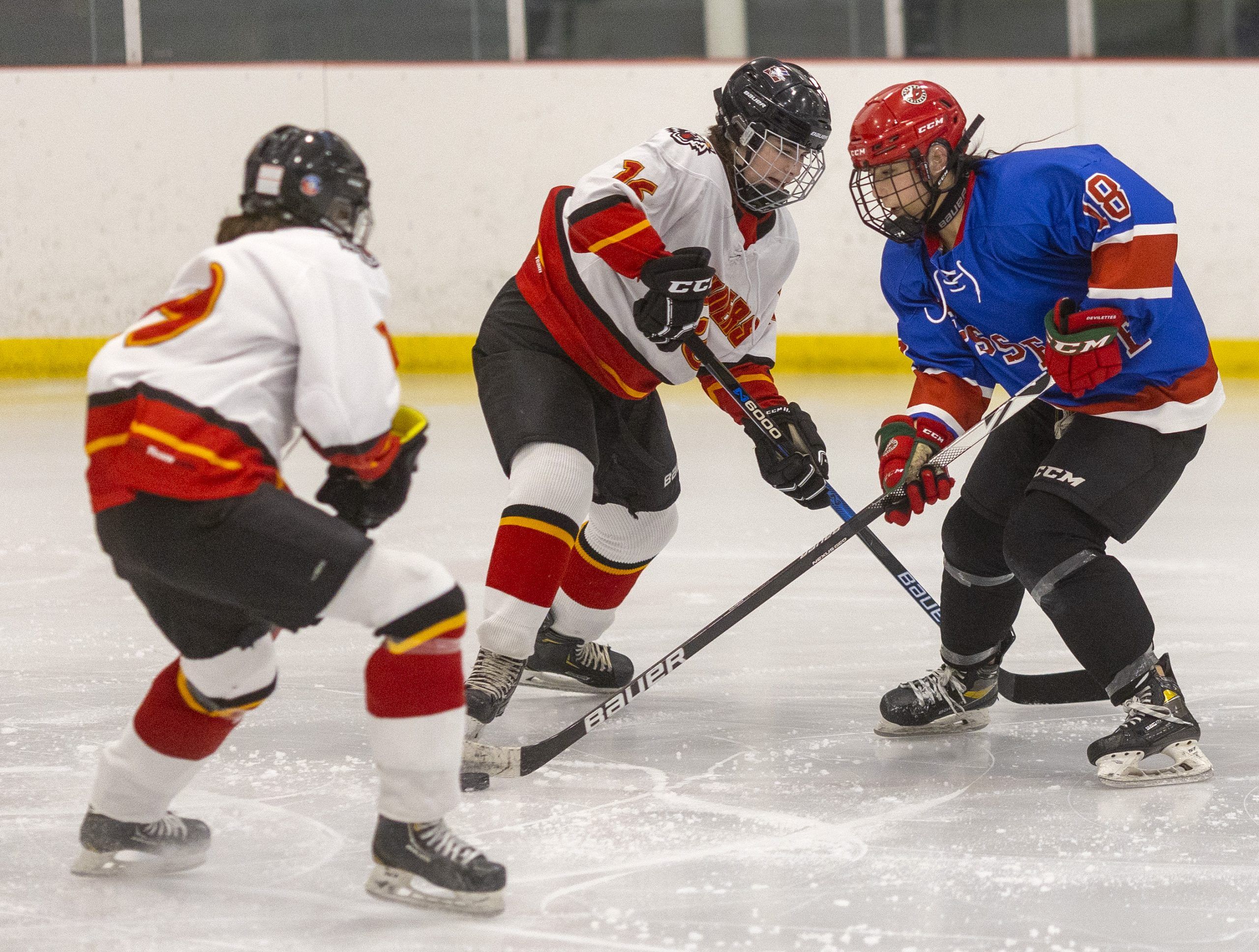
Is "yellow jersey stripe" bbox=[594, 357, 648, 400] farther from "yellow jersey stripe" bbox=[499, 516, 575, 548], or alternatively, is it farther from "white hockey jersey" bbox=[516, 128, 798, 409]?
"yellow jersey stripe" bbox=[499, 516, 575, 548]

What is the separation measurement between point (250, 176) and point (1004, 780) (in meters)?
1.37

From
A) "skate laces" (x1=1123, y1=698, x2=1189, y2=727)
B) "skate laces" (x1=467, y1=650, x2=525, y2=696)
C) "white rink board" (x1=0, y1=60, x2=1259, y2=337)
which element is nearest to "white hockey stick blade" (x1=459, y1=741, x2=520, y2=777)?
"skate laces" (x1=467, y1=650, x2=525, y2=696)

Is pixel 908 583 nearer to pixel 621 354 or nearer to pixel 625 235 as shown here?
pixel 621 354

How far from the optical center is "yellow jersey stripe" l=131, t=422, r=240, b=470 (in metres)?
1.57

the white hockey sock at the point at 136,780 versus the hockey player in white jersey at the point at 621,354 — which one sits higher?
the hockey player in white jersey at the point at 621,354

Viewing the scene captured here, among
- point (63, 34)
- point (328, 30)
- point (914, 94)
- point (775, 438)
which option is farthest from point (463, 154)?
point (914, 94)

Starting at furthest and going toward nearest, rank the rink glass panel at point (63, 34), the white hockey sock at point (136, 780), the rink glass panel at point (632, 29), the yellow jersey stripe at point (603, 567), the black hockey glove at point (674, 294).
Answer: the rink glass panel at point (632, 29) → the rink glass panel at point (63, 34) → the yellow jersey stripe at point (603, 567) → the black hockey glove at point (674, 294) → the white hockey sock at point (136, 780)

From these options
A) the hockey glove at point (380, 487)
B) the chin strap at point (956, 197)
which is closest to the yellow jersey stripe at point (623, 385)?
the chin strap at point (956, 197)

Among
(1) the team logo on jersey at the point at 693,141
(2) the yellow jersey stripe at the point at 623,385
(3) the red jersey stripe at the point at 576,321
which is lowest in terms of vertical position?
(2) the yellow jersey stripe at the point at 623,385

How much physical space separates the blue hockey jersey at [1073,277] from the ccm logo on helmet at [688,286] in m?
0.33

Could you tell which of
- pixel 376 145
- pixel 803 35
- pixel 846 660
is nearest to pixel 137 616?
pixel 846 660

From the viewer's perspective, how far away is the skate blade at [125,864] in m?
1.82

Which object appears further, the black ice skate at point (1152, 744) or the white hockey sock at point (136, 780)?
the black ice skate at point (1152, 744)

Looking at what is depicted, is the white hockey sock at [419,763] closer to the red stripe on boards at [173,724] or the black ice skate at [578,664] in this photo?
the red stripe on boards at [173,724]
